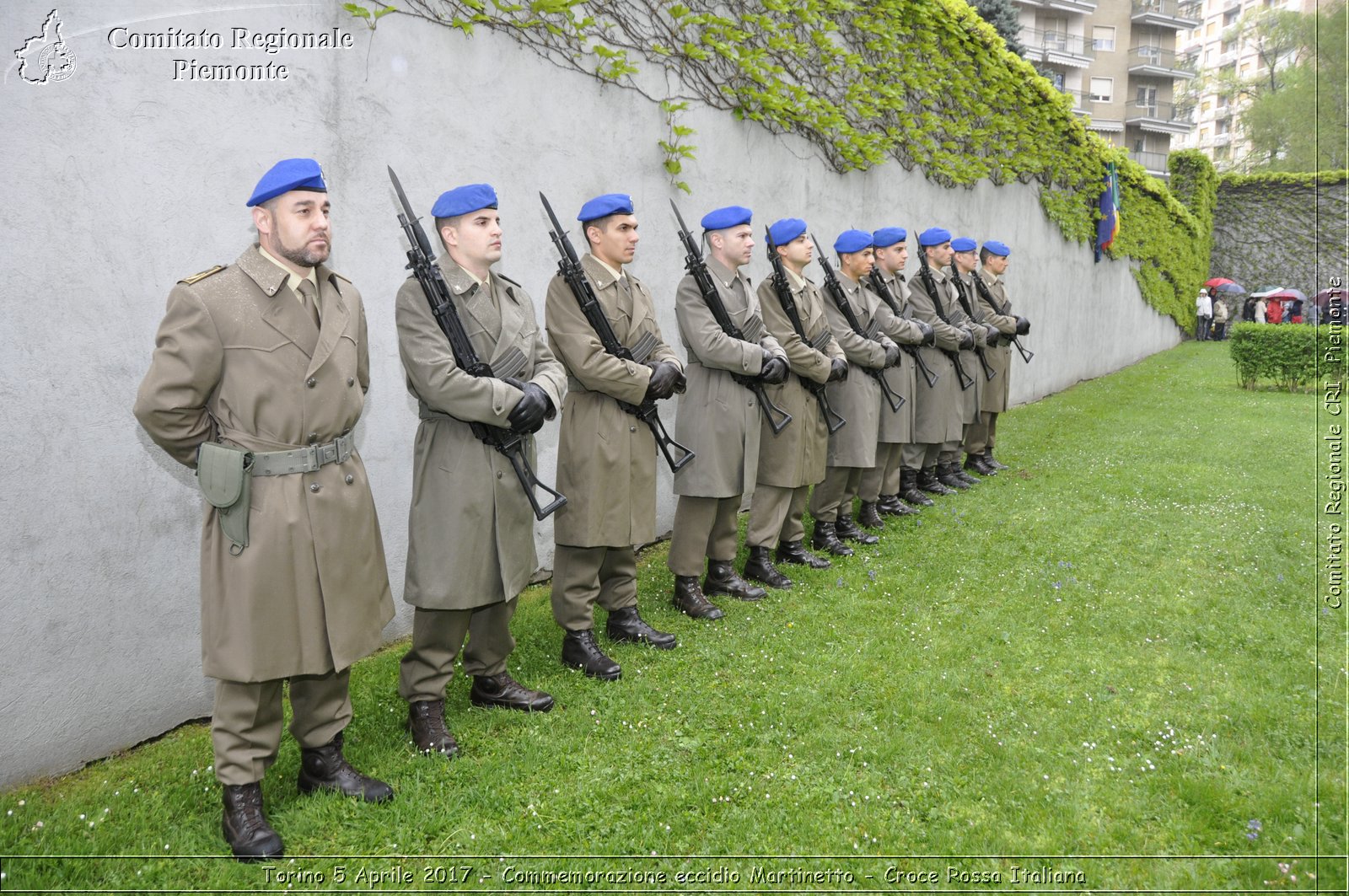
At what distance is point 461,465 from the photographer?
366 centimetres

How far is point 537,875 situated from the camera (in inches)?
113

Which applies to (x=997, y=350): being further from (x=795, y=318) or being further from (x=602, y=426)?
(x=602, y=426)

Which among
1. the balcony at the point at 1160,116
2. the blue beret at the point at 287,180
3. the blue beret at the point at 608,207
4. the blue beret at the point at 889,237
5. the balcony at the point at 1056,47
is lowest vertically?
the blue beret at the point at 287,180

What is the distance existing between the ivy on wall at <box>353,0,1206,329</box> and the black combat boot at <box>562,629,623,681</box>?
11.4 feet

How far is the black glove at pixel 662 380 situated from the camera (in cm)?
447

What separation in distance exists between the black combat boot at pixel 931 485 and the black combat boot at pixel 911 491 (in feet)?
1.04

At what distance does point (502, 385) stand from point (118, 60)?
206 cm

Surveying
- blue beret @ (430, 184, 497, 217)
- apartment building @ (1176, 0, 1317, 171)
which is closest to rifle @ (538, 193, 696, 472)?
blue beret @ (430, 184, 497, 217)

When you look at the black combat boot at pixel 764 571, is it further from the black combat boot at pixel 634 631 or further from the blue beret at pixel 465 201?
the blue beret at pixel 465 201

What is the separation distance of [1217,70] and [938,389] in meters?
51.3

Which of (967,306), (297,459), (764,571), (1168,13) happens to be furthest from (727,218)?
(1168,13)

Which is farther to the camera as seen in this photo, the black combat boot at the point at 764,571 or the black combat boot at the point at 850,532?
the black combat boot at the point at 850,532

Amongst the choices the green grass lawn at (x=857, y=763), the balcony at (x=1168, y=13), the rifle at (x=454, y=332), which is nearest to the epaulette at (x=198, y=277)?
the rifle at (x=454, y=332)

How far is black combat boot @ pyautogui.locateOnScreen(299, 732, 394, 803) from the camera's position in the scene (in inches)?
128
